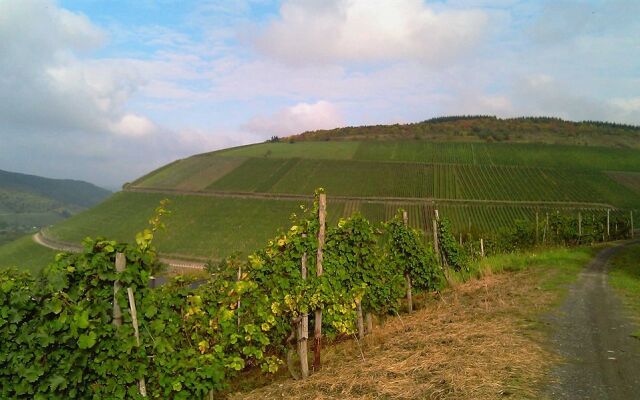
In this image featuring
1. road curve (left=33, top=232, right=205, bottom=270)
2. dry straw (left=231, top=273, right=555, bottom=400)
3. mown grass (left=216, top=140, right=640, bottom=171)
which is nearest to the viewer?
dry straw (left=231, top=273, right=555, bottom=400)

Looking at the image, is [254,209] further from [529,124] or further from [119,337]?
[529,124]

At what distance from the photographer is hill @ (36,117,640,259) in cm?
5578

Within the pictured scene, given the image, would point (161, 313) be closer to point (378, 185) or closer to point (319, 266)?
point (319, 266)

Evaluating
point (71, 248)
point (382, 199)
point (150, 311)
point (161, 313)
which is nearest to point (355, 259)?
point (161, 313)

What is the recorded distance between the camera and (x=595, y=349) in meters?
7.73

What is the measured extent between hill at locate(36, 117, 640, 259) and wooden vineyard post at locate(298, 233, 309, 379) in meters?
35.5

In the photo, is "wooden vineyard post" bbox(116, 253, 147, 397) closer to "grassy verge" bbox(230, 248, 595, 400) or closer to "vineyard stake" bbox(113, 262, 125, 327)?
"vineyard stake" bbox(113, 262, 125, 327)

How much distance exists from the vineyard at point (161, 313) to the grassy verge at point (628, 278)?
628 cm

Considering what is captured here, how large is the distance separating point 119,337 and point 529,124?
11825 centimetres

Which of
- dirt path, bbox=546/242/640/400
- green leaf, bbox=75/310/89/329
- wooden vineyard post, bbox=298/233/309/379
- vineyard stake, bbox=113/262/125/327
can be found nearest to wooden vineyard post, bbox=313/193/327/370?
wooden vineyard post, bbox=298/233/309/379

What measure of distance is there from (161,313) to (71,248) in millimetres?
61538

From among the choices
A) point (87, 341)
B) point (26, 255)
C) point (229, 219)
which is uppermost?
point (87, 341)

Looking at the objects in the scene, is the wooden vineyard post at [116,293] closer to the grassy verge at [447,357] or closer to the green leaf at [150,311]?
the green leaf at [150,311]

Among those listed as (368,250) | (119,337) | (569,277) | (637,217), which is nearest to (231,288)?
(119,337)
